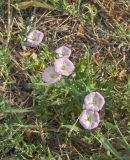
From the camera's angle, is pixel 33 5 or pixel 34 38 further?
pixel 33 5

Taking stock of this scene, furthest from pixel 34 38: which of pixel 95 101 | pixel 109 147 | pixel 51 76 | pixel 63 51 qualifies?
pixel 109 147

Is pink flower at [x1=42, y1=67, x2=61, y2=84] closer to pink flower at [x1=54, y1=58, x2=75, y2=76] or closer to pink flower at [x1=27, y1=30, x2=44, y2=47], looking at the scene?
pink flower at [x1=54, y1=58, x2=75, y2=76]

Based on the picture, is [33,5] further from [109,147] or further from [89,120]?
[109,147]

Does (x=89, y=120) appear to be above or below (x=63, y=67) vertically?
below

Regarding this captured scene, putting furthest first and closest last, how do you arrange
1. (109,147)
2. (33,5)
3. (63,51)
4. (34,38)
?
(33,5)
(34,38)
(63,51)
(109,147)

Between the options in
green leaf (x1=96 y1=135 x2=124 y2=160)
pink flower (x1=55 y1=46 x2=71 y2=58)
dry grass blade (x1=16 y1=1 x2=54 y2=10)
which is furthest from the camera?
dry grass blade (x1=16 y1=1 x2=54 y2=10)

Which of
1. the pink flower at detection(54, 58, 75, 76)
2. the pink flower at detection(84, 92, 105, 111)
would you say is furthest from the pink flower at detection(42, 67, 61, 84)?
the pink flower at detection(84, 92, 105, 111)

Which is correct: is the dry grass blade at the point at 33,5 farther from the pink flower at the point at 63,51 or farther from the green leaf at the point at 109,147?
the green leaf at the point at 109,147
